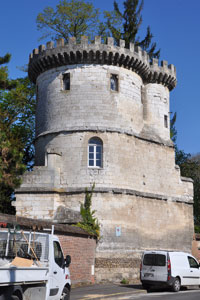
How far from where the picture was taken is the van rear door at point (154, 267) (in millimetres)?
18688

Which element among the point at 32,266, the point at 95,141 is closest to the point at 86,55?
the point at 95,141

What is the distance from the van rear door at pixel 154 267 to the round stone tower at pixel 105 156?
3.95 m

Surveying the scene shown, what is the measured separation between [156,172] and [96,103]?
584 centimetres

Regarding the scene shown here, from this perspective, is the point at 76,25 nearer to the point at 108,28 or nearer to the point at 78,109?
the point at 108,28

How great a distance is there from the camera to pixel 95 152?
2431 centimetres

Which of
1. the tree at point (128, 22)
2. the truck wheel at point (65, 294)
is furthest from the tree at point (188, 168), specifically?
the truck wheel at point (65, 294)

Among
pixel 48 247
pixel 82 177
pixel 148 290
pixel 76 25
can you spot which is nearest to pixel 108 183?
pixel 82 177

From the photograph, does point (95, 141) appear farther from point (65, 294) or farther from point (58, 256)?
point (65, 294)

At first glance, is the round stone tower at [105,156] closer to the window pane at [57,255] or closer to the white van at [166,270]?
the white van at [166,270]

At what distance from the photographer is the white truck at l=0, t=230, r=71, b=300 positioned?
10.1 meters

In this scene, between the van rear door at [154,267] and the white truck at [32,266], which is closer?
the white truck at [32,266]

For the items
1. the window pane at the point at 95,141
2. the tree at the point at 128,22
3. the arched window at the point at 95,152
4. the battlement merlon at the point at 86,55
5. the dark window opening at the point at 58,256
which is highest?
the tree at the point at 128,22

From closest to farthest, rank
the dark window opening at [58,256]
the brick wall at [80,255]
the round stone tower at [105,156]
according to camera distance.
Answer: the dark window opening at [58,256] → the brick wall at [80,255] → the round stone tower at [105,156]

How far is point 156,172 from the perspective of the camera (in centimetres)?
2714
